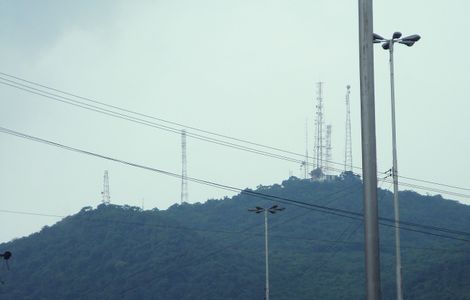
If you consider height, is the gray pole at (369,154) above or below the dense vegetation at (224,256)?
below

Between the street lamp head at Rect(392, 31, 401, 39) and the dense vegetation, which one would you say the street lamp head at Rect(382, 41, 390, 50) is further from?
the dense vegetation

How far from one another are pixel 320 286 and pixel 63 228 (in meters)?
70.5

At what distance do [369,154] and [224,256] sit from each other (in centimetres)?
15615

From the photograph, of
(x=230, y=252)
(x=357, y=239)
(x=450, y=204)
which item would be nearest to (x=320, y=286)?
(x=230, y=252)

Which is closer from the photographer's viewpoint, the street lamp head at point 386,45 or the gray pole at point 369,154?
the gray pole at point 369,154

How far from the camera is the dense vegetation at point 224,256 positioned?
139 metres

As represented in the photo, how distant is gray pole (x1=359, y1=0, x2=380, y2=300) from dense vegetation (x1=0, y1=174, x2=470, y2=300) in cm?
11913

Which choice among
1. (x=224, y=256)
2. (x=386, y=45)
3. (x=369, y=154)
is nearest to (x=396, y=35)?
(x=386, y=45)

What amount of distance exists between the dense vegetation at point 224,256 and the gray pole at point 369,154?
11913cm

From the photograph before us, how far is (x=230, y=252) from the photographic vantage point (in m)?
165

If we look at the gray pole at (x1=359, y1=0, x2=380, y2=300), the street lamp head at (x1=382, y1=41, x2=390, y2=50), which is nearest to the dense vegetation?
the street lamp head at (x1=382, y1=41, x2=390, y2=50)

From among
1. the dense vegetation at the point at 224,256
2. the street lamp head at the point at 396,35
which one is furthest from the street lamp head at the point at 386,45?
the dense vegetation at the point at 224,256

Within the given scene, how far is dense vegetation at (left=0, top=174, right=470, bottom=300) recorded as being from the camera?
139375 millimetres

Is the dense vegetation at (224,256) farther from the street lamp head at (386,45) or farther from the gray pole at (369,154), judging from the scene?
the gray pole at (369,154)
